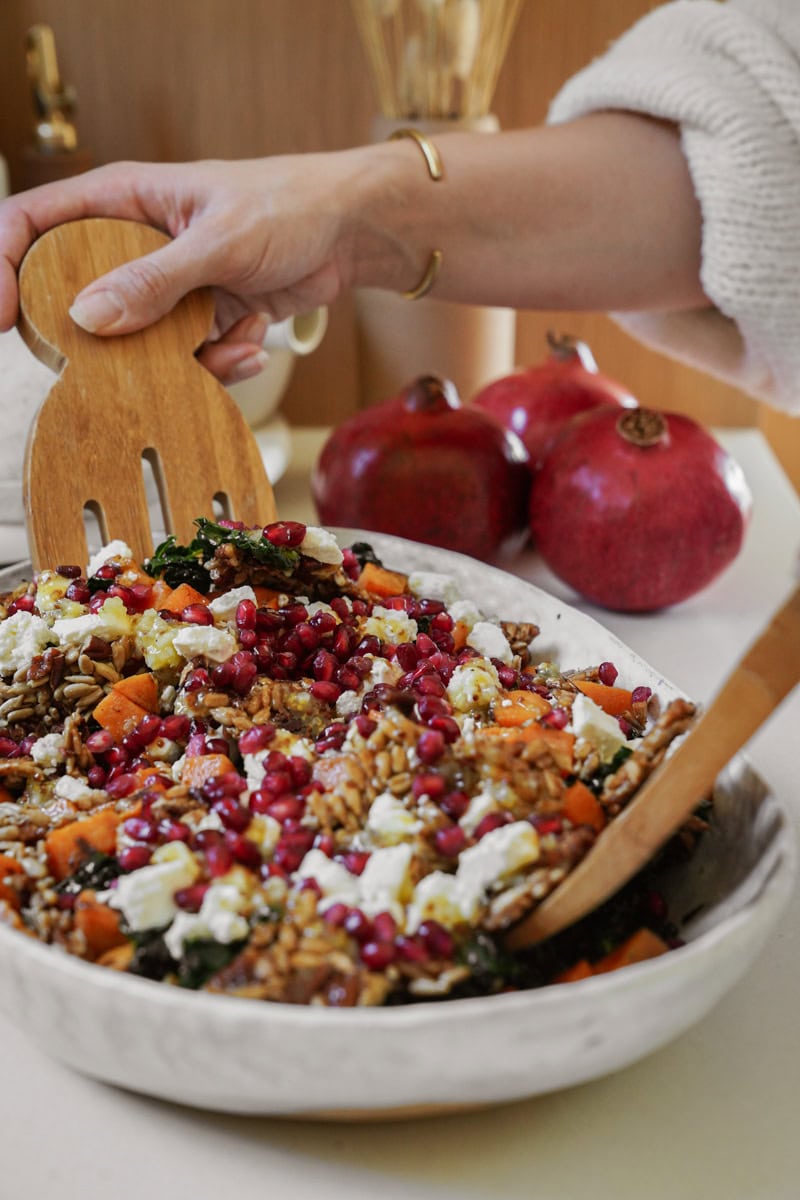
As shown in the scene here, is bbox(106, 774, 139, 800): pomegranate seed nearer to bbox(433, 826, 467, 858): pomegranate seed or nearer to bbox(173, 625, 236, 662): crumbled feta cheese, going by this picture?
bbox(173, 625, 236, 662): crumbled feta cheese

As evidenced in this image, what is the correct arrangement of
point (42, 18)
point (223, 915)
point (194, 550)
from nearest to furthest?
point (223, 915) → point (194, 550) → point (42, 18)

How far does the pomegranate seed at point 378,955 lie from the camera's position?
698 millimetres

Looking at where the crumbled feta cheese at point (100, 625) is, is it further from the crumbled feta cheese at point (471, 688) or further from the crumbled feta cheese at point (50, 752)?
the crumbled feta cheese at point (471, 688)

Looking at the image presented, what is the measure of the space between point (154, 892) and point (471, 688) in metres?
0.34

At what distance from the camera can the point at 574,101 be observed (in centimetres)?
168

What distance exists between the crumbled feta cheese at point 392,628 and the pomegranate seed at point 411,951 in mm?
433

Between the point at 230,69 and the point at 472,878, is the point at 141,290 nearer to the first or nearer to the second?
the point at 472,878

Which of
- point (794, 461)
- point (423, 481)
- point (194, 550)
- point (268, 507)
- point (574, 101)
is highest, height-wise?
point (574, 101)

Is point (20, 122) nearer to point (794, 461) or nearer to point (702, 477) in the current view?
point (702, 477)

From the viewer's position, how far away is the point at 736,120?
4.84 feet

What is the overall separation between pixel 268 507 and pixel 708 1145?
0.89 meters

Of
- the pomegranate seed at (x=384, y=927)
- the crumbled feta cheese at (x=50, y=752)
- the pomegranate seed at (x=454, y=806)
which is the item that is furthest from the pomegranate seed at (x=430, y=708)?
the crumbled feta cheese at (x=50, y=752)

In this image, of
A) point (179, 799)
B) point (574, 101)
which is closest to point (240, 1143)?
point (179, 799)

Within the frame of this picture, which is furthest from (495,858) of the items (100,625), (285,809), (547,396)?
(547,396)
